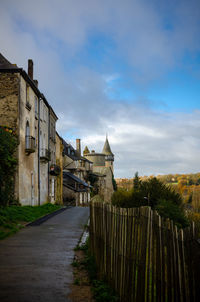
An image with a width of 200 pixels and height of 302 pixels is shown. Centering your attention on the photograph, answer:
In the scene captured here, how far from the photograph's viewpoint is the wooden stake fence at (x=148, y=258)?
3.22m

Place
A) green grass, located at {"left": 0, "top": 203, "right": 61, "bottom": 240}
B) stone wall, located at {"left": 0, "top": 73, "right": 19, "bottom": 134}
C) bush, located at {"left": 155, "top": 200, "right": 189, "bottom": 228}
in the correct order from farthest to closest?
bush, located at {"left": 155, "top": 200, "right": 189, "bottom": 228} → stone wall, located at {"left": 0, "top": 73, "right": 19, "bottom": 134} → green grass, located at {"left": 0, "top": 203, "right": 61, "bottom": 240}

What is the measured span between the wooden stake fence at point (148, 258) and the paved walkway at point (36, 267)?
3.30 ft

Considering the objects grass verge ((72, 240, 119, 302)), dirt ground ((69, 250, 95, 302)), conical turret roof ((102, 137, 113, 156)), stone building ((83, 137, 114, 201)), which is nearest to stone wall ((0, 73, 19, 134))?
grass verge ((72, 240, 119, 302))

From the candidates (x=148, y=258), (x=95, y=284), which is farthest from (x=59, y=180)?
(x=148, y=258)

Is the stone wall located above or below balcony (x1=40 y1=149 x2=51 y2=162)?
above

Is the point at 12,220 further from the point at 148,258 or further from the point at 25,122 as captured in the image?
the point at 148,258

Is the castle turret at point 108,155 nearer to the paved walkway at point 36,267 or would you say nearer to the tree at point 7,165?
the tree at point 7,165

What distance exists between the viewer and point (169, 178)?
125 metres

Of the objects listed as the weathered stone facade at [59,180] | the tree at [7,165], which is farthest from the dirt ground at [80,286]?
the weathered stone facade at [59,180]

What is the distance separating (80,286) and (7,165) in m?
12.2

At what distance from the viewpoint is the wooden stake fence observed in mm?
3225

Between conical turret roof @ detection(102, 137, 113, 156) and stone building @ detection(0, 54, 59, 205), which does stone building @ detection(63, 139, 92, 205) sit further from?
conical turret roof @ detection(102, 137, 113, 156)

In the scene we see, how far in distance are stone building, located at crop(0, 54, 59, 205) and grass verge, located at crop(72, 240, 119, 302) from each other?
40.6 ft

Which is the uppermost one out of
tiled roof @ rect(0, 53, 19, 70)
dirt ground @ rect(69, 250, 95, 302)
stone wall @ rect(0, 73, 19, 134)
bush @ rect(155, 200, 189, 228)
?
tiled roof @ rect(0, 53, 19, 70)
